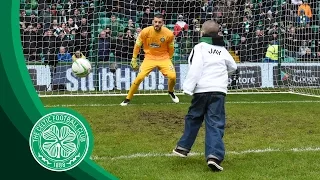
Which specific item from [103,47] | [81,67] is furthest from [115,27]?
[81,67]

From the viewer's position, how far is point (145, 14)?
1905 centimetres

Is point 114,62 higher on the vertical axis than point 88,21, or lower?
lower

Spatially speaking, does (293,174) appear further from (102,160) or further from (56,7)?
(56,7)

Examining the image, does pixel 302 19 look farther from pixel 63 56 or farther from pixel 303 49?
pixel 63 56

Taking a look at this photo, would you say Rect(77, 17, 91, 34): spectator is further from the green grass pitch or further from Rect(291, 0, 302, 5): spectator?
Rect(291, 0, 302, 5): spectator

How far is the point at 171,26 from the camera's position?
19.5 meters

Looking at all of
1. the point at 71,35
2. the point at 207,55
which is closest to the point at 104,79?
the point at 71,35

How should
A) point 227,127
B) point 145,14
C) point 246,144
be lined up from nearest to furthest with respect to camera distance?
1. point 246,144
2. point 227,127
3. point 145,14

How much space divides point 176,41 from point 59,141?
1386 centimetres

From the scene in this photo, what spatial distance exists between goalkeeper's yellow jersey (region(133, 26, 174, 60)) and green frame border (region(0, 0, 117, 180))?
8015mm

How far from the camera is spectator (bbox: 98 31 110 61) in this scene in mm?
18172

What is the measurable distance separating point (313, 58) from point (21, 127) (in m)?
15.3

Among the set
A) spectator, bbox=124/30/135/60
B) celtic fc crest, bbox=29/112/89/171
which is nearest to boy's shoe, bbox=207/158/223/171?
celtic fc crest, bbox=29/112/89/171

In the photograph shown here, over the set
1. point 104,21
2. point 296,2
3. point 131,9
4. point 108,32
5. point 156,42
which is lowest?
point 156,42
